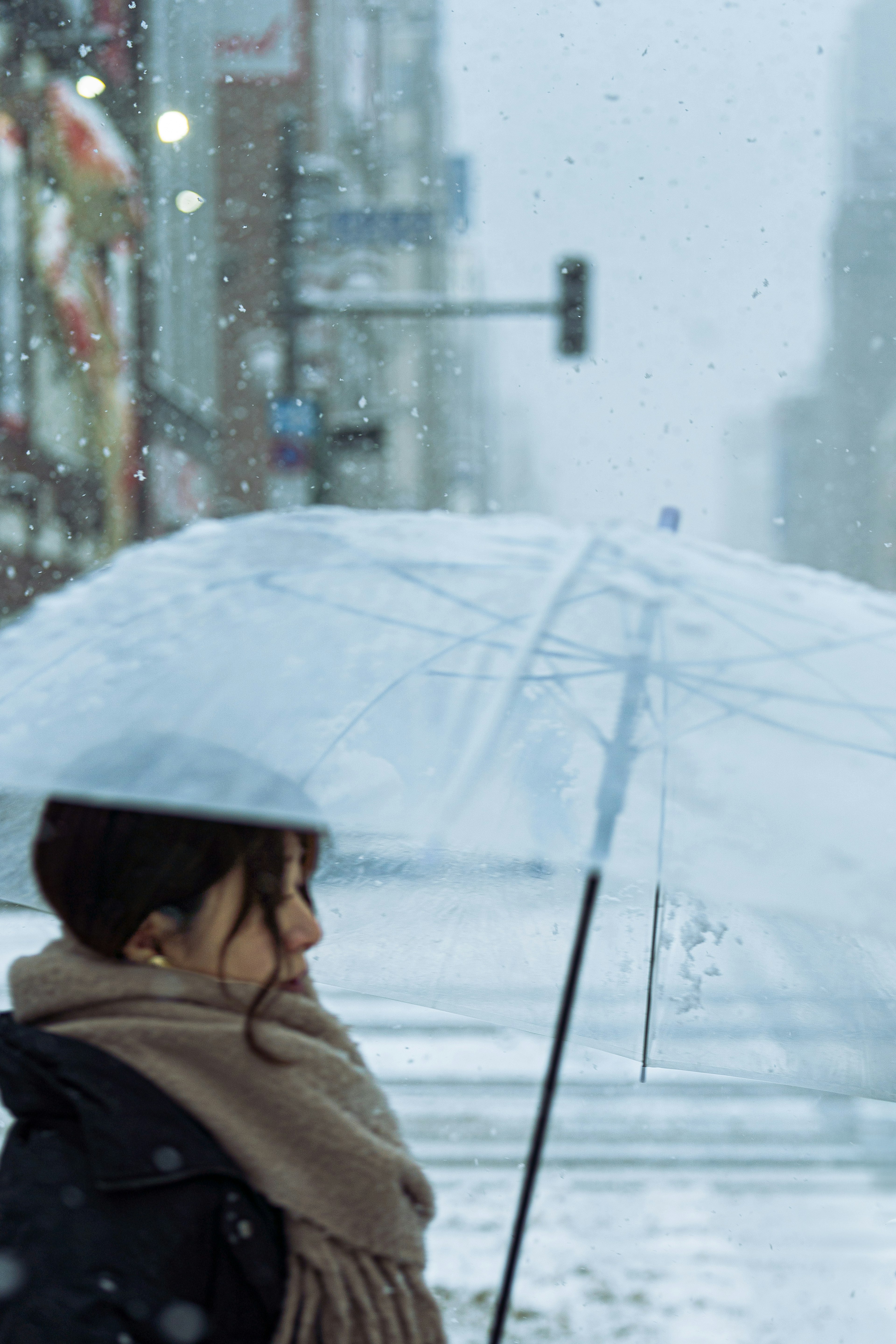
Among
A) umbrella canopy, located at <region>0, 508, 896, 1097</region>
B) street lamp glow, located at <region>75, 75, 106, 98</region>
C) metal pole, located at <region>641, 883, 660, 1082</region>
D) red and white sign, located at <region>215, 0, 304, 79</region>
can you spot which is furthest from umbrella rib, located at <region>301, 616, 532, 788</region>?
street lamp glow, located at <region>75, 75, 106, 98</region>

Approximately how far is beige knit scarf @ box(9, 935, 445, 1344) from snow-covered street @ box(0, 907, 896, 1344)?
2205mm

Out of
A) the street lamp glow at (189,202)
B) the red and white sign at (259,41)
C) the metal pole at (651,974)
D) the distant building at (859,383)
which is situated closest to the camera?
the metal pole at (651,974)

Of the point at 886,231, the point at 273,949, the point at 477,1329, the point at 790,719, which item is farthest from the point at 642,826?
the point at 886,231

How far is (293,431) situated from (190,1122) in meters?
9.67

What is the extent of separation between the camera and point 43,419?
443 inches

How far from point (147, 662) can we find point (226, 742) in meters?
0.22

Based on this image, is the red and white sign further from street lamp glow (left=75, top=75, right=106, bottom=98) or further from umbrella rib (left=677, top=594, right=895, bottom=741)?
umbrella rib (left=677, top=594, right=895, bottom=741)

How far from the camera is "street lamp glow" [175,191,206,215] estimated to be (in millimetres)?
16500

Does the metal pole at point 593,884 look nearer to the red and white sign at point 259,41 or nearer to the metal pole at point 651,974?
the metal pole at point 651,974

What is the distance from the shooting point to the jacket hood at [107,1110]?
958 millimetres

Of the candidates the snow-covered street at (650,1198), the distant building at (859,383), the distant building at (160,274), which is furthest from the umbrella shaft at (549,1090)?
the distant building at (859,383)

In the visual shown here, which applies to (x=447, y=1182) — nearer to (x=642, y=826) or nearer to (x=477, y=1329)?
(x=477, y=1329)

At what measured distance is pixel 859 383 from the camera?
101438 mm

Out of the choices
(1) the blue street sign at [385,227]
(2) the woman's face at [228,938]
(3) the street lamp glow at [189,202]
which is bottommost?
(2) the woman's face at [228,938]
